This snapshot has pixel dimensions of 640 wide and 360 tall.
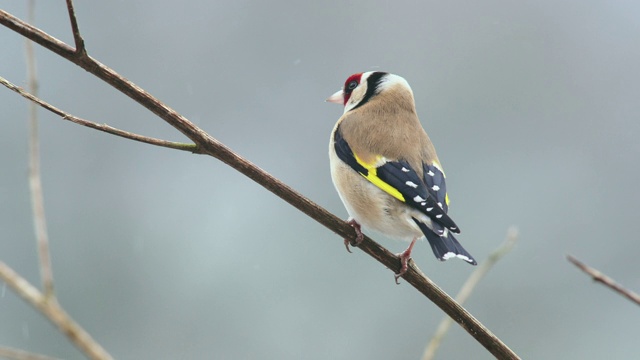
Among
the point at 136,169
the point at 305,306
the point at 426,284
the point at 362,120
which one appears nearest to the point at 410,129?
the point at 362,120

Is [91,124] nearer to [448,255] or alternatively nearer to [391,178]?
[448,255]

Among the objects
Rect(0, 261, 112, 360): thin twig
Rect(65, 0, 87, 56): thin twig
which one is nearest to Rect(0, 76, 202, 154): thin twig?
Rect(65, 0, 87, 56): thin twig

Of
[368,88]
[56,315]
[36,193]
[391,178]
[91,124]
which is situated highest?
[368,88]

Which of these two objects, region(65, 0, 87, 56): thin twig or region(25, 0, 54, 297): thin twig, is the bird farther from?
region(65, 0, 87, 56): thin twig

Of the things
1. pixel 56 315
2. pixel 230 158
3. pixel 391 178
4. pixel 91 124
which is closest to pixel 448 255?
pixel 391 178

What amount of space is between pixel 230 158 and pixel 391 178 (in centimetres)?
123

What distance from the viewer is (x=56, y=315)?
71.1 inches

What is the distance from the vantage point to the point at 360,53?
9.35 metres

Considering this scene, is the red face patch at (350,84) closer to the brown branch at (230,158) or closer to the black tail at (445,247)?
the black tail at (445,247)

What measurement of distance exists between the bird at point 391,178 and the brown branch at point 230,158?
41cm

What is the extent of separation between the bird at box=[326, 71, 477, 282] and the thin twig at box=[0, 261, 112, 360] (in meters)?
1.30

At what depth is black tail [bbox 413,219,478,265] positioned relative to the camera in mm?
2953

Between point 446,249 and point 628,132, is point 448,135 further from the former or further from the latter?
point 446,249

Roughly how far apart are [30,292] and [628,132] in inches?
320
